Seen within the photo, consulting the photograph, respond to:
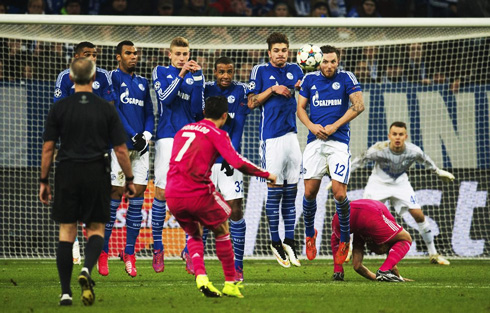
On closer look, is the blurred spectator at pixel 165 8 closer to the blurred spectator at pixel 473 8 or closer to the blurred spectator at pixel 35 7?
the blurred spectator at pixel 35 7

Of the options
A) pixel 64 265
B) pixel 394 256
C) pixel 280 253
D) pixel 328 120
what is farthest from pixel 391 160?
pixel 64 265

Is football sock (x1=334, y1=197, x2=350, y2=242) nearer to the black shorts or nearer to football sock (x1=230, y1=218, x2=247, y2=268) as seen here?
football sock (x1=230, y1=218, x2=247, y2=268)

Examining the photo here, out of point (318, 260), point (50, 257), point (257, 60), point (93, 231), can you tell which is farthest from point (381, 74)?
point (93, 231)

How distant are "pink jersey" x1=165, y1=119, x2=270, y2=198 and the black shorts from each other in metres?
0.69

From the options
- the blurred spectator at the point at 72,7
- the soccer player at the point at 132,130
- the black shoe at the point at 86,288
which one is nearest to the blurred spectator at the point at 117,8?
the blurred spectator at the point at 72,7

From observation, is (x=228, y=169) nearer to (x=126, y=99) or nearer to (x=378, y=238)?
(x=126, y=99)

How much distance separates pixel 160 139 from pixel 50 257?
Result: 15.0ft

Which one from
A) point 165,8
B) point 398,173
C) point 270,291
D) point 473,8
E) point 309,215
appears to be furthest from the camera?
point 473,8

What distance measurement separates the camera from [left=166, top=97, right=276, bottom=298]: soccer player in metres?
7.19

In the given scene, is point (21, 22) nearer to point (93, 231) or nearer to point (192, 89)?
point (192, 89)


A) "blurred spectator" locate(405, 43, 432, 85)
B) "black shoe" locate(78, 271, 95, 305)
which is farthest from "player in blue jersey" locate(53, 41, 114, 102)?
"blurred spectator" locate(405, 43, 432, 85)

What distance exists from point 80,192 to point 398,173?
22.7 feet

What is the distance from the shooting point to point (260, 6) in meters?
17.0

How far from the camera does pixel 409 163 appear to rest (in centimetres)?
1255
